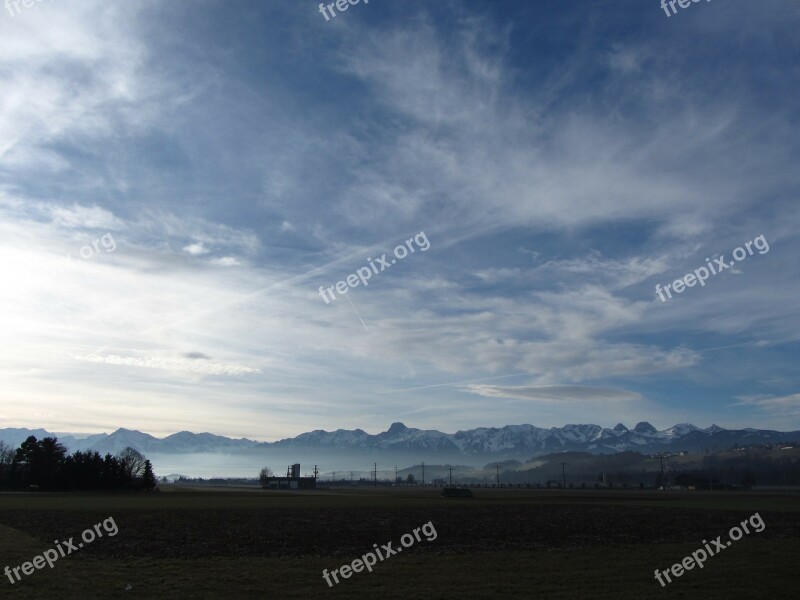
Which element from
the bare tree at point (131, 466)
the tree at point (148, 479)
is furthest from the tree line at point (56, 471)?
the tree at point (148, 479)

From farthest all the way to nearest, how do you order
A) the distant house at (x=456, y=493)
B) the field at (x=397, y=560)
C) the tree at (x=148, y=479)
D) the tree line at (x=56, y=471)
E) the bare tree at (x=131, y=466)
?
the tree at (x=148, y=479) → the bare tree at (x=131, y=466) → the tree line at (x=56, y=471) → the distant house at (x=456, y=493) → the field at (x=397, y=560)

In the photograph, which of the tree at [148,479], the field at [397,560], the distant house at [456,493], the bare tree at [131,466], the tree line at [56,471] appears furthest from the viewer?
the tree at [148,479]

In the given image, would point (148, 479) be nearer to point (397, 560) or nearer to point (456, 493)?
point (456, 493)

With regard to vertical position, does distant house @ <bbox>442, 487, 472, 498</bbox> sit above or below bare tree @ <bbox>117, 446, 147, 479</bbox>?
below

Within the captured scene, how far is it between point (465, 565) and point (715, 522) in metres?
35.5

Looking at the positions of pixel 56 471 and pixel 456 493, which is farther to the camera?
pixel 56 471

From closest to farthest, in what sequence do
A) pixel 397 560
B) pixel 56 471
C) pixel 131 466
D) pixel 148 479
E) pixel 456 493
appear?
pixel 397 560 → pixel 456 493 → pixel 56 471 → pixel 148 479 → pixel 131 466

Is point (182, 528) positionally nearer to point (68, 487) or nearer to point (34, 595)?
point (34, 595)

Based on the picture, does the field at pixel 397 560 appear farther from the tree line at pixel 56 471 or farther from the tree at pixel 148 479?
the tree at pixel 148 479

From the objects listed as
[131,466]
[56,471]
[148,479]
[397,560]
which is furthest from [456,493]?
[397,560]

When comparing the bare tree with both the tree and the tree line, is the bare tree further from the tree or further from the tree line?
the tree line

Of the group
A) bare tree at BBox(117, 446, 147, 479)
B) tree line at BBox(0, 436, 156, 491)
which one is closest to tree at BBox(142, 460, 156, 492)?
bare tree at BBox(117, 446, 147, 479)

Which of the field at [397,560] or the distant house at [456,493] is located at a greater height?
the distant house at [456,493]

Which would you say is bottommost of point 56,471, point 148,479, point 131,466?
point 148,479
